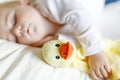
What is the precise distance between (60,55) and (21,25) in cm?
20

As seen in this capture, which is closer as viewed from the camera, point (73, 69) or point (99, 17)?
point (73, 69)

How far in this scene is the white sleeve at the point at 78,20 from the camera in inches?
30.7

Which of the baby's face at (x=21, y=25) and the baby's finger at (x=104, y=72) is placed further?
the baby's face at (x=21, y=25)

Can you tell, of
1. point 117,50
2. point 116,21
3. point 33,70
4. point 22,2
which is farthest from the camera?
point 116,21

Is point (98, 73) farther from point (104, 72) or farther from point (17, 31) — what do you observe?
point (17, 31)

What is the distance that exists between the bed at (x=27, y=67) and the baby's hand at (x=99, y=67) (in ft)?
0.07

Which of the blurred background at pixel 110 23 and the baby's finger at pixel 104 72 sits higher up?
the baby's finger at pixel 104 72

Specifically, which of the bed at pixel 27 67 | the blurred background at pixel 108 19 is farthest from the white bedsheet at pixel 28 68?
→ the blurred background at pixel 108 19

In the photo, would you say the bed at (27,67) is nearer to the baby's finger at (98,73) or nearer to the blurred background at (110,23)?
the baby's finger at (98,73)

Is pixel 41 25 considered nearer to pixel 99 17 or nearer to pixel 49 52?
pixel 49 52

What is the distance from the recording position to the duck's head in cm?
74

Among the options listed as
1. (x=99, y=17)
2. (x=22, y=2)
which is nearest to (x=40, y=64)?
(x=22, y=2)

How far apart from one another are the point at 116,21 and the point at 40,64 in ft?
1.56

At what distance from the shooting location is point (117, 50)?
32.6 inches
